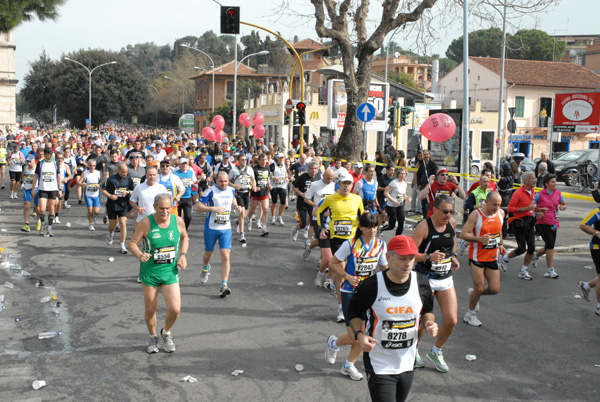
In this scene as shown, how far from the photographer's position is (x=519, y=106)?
51.8 meters

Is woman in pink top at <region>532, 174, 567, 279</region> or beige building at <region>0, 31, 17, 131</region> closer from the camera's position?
woman in pink top at <region>532, 174, 567, 279</region>

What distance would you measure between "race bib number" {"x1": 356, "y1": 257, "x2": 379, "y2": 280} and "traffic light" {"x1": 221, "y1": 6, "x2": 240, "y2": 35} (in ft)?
46.9

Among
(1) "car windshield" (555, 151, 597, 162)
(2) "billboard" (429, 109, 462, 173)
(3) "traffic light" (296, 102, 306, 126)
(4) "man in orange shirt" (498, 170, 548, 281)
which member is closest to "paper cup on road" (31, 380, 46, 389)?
(4) "man in orange shirt" (498, 170, 548, 281)

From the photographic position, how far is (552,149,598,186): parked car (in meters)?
30.0

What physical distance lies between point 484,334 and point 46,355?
4819 mm

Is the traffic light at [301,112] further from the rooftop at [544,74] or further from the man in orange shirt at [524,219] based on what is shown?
the rooftop at [544,74]

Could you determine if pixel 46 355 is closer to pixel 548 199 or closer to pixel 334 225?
pixel 334 225

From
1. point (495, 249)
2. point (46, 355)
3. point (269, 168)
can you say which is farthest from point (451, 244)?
point (269, 168)

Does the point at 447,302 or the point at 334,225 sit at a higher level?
the point at 334,225

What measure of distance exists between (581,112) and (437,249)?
17.7 meters

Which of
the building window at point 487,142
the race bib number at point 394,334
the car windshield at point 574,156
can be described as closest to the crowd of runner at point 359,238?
the race bib number at point 394,334

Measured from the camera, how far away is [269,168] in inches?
604

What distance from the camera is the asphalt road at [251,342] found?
18.6 feet

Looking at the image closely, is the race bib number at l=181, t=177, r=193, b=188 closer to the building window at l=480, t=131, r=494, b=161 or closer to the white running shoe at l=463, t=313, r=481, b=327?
the white running shoe at l=463, t=313, r=481, b=327
